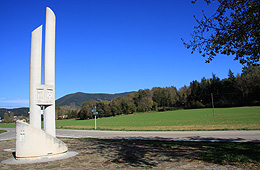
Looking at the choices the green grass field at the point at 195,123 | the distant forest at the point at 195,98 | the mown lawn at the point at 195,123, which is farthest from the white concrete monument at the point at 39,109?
the distant forest at the point at 195,98

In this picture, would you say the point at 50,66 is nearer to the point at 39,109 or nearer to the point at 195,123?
the point at 39,109

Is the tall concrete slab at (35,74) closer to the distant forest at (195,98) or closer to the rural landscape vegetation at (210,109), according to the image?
the rural landscape vegetation at (210,109)

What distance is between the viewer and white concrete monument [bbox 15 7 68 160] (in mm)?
7449

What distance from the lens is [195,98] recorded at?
101875 mm

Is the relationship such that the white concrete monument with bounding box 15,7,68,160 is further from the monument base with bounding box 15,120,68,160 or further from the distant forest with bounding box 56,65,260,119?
the distant forest with bounding box 56,65,260,119

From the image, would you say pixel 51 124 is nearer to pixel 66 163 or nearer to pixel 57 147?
pixel 57 147

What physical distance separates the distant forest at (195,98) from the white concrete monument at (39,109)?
7240 centimetres

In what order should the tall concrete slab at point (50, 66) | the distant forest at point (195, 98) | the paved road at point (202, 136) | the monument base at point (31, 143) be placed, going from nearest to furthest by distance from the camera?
1. the monument base at point (31, 143)
2. the tall concrete slab at point (50, 66)
3. the paved road at point (202, 136)
4. the distant forest at point (195, 98)

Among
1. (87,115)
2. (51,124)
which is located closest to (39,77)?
(51,124)

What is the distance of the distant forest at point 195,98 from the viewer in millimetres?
80594

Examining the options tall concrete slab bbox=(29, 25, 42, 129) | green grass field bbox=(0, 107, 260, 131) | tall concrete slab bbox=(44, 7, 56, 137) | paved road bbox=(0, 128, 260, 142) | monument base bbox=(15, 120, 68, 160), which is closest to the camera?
monument base bbox=(15, 120, 68, 160)

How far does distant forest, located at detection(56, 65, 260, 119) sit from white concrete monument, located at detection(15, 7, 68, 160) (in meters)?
72.4

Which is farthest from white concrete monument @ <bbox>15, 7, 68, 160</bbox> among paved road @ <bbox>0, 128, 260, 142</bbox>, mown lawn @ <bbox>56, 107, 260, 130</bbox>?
mown lawn @ <bbox>56, 107, 260, 130</bbox>

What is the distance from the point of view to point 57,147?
25.9 ft
